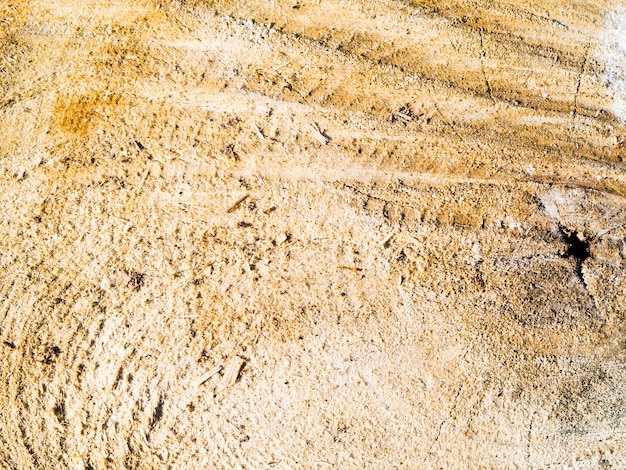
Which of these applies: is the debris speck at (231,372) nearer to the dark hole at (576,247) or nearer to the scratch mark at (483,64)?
the dark hole at (576,247)

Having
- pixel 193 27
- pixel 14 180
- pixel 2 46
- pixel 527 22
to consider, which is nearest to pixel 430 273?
pixel 527 22

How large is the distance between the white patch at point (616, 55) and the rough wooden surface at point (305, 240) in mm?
41

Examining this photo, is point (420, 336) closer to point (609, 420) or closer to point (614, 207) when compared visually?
point (609, 420)

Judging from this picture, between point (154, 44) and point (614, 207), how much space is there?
2.55m

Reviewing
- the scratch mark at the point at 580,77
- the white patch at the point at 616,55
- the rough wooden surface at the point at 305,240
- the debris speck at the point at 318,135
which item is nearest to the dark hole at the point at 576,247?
the rough wooden surface at the point at 305,240

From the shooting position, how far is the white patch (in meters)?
2.92

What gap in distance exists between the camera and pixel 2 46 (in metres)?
2.82

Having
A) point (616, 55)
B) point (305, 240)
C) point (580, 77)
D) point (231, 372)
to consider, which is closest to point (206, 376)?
point (231, 372)

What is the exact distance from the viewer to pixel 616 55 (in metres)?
2.99

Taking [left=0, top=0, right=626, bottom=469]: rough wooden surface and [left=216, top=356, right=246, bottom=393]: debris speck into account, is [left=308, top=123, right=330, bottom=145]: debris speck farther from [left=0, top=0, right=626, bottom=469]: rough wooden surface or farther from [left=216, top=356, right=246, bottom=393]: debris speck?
[left=216, top=356, right=246, bottom=393]: debris speck

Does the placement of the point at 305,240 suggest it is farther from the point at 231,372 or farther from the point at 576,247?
the point at 576,247

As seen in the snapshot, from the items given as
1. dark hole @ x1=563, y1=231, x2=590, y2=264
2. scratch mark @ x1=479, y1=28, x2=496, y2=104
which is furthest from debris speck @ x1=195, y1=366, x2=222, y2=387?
scratch mark @ x1=479, y1=28, x2=496, y2=104

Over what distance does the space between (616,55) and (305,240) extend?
2094 millimetres

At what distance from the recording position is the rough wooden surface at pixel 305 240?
240 cm
